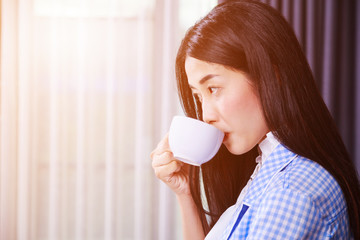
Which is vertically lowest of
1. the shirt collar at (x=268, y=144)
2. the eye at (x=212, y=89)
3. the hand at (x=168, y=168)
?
the hand at (x=168, y=168)

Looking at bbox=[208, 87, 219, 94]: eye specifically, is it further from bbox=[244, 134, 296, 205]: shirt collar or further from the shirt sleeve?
the shirt sleeve

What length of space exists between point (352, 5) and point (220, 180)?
1254 mm

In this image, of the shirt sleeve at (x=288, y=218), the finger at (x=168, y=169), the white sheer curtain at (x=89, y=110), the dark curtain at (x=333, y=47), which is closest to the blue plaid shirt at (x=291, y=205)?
the shirt sleeve at (x=288, y=218)

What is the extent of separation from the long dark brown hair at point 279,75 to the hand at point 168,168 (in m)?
0.33

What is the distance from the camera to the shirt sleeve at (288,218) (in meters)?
0.69

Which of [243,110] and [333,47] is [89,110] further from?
[243,110]

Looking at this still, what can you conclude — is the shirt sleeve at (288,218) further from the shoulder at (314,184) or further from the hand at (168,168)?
the hand at (168,168)

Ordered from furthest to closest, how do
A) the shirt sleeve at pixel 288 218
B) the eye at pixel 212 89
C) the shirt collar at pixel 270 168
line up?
1. the eye at pixel 212 89
2. the shirt collar at pixel 270 168
3. the shirt sleeve at pixel 288 218

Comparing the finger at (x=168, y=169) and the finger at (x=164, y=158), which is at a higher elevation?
the finger at (x=164, y=158)

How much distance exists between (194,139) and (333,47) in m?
1.18

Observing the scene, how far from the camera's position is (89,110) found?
2154 mm

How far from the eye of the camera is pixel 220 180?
1143 mm

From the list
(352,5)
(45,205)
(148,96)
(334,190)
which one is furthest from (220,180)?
(45,205)

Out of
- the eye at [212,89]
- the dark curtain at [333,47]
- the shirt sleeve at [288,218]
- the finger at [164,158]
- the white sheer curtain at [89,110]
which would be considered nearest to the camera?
the shirt sleeve at [288,218]
